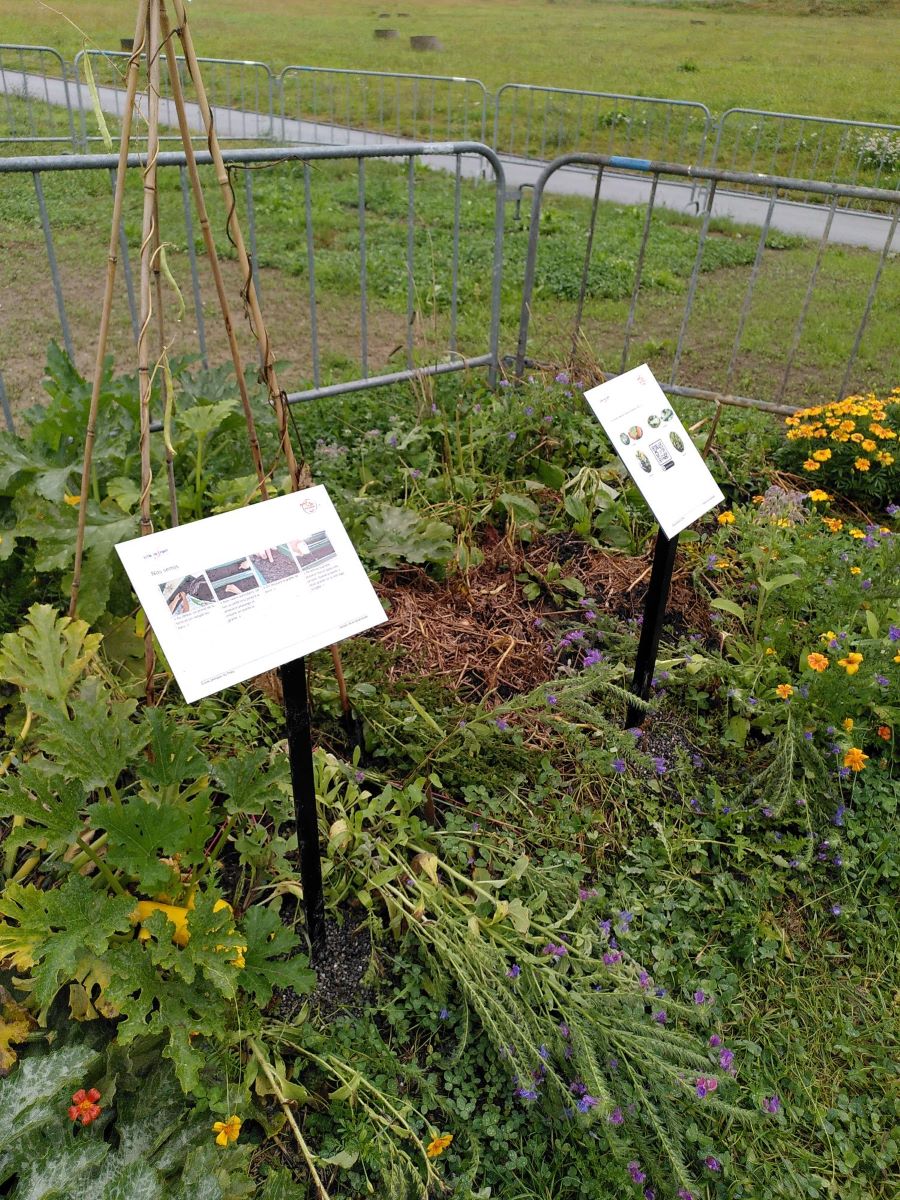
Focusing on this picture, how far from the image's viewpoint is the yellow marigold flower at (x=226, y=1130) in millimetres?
1664

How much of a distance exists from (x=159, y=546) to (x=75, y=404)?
1.34m

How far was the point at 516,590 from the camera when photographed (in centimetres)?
331

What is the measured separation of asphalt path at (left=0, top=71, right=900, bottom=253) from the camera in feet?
31.8

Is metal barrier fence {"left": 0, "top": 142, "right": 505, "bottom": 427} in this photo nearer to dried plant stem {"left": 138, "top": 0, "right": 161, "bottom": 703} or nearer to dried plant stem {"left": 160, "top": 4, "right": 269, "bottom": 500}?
dried plant stem {"left": 160, "top": 4, "right": 269, "bottom": 500}

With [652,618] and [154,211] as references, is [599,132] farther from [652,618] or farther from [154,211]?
[154,211]

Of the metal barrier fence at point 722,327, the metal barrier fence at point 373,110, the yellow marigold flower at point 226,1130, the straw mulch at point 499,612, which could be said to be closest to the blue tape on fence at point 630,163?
the metal barrier fence at point 722,327

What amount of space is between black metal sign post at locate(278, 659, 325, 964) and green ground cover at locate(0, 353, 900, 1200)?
0.05 m

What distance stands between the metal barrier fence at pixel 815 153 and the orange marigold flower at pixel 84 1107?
11724mm

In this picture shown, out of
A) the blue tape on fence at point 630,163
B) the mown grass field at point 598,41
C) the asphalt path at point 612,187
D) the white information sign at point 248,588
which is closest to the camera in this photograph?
the white information sign at point 248,588

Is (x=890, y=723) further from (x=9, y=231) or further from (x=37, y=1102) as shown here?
(x=9, y=231)

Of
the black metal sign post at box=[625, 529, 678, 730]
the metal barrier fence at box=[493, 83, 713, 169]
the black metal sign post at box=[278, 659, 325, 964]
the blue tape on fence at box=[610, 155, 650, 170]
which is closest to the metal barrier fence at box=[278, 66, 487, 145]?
the metal barrier fence at box=[493, 83, 713, 169]

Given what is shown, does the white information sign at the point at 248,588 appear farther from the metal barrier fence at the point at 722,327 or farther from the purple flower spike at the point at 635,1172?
the metal barrier fence at the point at 722,327

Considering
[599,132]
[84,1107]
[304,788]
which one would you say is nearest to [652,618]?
[304,788]

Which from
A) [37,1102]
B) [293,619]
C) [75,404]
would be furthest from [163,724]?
[75,404]
